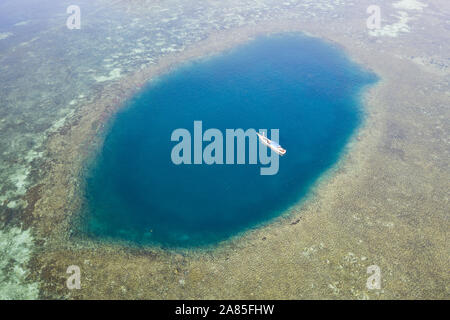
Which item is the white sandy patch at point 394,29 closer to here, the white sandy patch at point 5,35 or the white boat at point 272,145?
the white boat at point 272,145

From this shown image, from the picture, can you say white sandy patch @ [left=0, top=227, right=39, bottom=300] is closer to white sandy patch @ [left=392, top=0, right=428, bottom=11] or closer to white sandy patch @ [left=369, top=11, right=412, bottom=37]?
Answer: white sandy patch @ [left=369, top=11, right=412, bottom=37]

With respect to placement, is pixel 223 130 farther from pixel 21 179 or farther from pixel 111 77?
pixel 21 179

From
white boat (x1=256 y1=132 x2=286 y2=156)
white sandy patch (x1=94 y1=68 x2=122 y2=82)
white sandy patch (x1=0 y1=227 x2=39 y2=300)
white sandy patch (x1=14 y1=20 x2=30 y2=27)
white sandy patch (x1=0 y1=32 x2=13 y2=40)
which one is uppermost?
white sandy patch (x1=14 y1=20 x2=30 y2=27)

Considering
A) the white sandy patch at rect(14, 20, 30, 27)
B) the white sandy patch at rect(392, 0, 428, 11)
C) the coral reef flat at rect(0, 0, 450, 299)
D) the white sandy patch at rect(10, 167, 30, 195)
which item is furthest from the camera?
the white sandy patch at rect(392, 0, 428, 11)

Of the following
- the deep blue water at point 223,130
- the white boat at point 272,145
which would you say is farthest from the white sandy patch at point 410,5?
the white boat at point 272,145

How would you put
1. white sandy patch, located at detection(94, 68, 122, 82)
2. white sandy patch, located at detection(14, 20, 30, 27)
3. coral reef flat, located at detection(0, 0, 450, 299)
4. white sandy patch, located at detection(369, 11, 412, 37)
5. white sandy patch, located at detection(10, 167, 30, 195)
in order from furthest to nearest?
white sandy patch, located at detection(14, 20, 30, 27) < white sandy patch, located at detection(369, 11, 412, 37) < white sandy patch, located at detection(94, 68, 122, 82) < white sandy patch, located at detection(10, 167, 30, 195) < coral reef flat, located at detection(0, 0, 450, 299)

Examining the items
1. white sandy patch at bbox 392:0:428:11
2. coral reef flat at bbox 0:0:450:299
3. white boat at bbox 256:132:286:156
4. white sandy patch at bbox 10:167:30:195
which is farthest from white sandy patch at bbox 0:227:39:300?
white sandy patch at bbox 392:0:428:11
